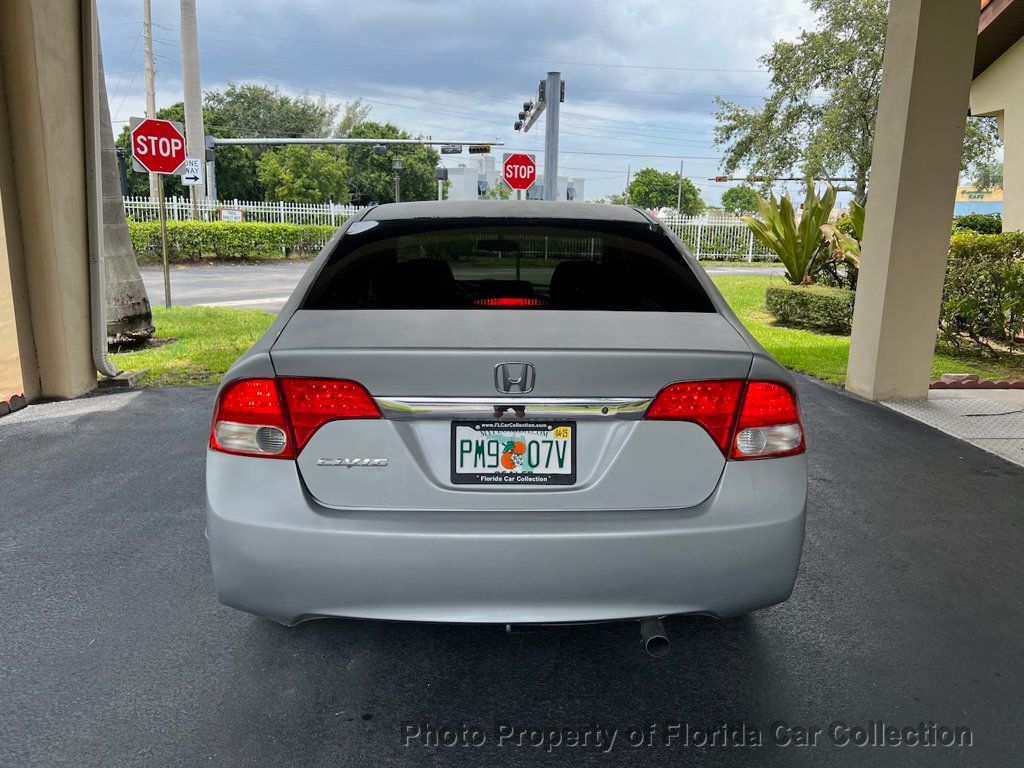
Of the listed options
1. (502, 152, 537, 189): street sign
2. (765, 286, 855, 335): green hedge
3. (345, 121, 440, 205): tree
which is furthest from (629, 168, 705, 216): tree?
(765, 286, 855, 335): green hedge

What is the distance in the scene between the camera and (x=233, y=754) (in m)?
2.30

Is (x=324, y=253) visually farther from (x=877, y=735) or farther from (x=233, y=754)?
(x=877, y=735)

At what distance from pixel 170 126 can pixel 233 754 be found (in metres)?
12.0

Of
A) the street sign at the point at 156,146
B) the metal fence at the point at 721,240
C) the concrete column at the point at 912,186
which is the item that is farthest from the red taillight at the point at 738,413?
the metal fence at the point at 721,240

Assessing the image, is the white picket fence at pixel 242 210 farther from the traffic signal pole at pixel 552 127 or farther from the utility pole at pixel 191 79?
the traffic signal pole at pixel 552 127

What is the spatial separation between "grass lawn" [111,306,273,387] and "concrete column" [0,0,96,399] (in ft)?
3.60

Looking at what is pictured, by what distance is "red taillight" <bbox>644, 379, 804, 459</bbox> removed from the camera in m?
2.25

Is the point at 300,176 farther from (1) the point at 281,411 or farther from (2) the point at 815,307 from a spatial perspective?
(1) the point at 281,411

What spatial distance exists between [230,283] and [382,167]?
43.9 meters

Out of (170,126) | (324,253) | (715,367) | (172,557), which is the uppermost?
(170,126)

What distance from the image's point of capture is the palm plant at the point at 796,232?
39.8ft

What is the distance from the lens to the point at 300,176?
46.1m

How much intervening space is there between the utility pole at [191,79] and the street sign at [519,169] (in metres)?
17.3

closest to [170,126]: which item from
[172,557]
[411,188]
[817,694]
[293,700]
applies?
[172,557]
